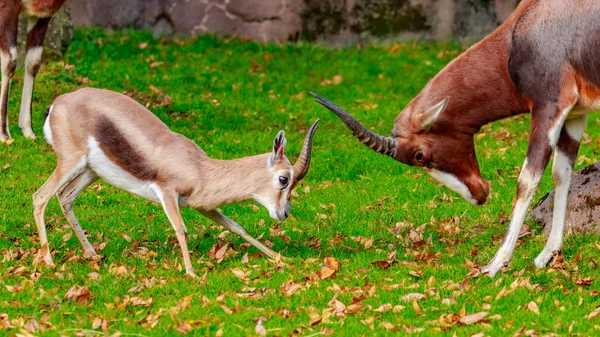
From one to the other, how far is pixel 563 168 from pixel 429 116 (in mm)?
1259

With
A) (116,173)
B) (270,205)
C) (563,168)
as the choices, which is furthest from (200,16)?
(563,168)

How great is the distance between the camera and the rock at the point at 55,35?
1536cm

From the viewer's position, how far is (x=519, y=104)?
8.30 meters

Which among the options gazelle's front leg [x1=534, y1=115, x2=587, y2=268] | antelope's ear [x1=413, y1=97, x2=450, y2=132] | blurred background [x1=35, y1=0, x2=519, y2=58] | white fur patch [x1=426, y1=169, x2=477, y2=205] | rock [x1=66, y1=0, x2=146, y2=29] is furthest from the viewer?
rock [x1=66, y1=0, x2=146, y2=29]

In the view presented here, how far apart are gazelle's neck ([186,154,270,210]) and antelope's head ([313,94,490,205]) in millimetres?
950

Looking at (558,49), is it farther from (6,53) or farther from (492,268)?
(6,53)

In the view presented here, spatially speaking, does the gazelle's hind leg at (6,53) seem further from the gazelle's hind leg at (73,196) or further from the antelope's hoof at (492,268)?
the antelope's hoof at (492,268)

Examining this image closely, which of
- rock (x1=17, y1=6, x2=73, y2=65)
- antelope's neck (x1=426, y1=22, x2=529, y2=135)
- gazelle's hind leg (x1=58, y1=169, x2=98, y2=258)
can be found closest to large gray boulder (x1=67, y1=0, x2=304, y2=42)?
rock (x1=17, y1=6, x2=73, y2=65)

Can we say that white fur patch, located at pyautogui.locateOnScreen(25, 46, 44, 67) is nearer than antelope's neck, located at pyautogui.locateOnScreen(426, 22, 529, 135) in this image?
No

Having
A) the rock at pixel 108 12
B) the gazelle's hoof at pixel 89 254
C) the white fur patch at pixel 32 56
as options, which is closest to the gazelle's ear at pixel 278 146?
the gazelle's hoof at pixel 89 254

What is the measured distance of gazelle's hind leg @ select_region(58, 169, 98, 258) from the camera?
8570mm

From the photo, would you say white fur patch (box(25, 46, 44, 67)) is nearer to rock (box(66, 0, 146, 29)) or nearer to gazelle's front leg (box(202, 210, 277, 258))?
gazelle's front leg (box(202, 210, 277, 258))

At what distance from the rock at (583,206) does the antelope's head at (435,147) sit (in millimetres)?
925

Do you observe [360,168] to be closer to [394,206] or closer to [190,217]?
[394,206]
